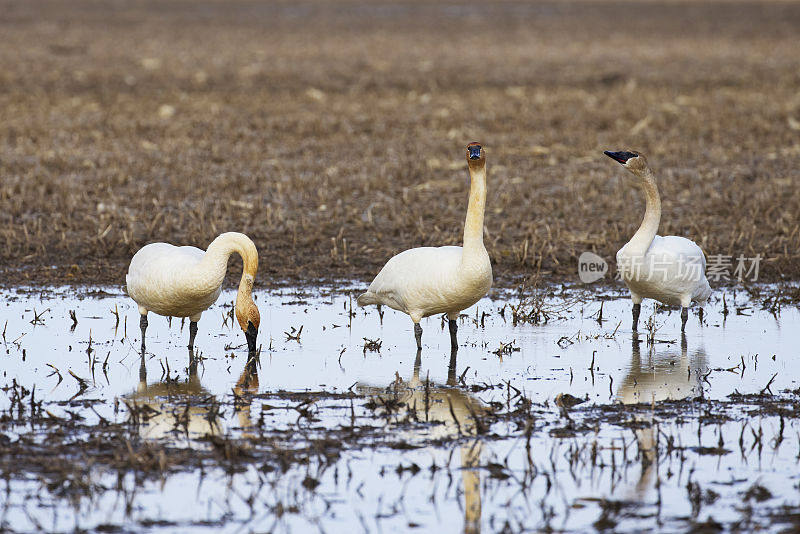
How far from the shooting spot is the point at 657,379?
7016 mm

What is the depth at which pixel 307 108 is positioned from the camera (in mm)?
20094

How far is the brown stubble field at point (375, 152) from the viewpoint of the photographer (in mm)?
11133

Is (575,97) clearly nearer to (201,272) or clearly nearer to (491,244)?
(491,244)

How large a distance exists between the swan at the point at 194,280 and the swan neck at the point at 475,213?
1.37 meters

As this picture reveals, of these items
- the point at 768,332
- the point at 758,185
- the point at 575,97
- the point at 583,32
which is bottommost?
the point at 768,332

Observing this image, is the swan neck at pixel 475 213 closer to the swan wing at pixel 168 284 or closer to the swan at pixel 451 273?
the swan at pixel 451 273

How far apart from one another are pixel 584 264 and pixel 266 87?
14426 millimetres

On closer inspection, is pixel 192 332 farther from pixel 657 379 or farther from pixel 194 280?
pixel 657 379

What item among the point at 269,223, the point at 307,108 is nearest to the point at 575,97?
the point at 307,108

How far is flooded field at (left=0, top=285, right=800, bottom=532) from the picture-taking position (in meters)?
4.76

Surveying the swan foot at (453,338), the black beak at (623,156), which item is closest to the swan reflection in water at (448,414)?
the swan foot at (453,338)

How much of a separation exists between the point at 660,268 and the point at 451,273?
170 centimetres

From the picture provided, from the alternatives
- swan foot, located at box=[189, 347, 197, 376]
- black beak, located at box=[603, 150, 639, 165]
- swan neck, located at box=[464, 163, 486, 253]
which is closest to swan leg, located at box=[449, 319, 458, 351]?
swan neck, located at box=[464, 163, 486, 253]

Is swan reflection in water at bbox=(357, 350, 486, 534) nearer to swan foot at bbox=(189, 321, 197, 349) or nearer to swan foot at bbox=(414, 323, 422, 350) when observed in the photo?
swan foot at bbox=(414, 323, 422, 350)
